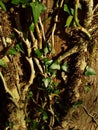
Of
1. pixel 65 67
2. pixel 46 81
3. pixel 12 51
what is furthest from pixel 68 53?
pixel 12 51

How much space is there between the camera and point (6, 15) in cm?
151

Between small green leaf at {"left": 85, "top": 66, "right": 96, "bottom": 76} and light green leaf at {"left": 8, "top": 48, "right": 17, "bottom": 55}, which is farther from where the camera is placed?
small green leaf at {"left": 85, "top": 66, "right": 96, "bottom": 76}

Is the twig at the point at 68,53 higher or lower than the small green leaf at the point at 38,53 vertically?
lower

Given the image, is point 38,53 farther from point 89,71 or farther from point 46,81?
point 89,71

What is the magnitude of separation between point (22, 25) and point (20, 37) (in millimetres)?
59

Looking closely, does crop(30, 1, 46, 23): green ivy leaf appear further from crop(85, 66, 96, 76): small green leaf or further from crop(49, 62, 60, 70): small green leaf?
crop(85, 66, 96, 76): small green leaf

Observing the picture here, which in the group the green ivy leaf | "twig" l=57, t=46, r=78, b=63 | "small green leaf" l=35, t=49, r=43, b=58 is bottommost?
"twig" l=57, t=46, r=78, b=63

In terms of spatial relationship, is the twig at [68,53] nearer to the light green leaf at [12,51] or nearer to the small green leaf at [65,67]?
the small green leaf at [65,67]

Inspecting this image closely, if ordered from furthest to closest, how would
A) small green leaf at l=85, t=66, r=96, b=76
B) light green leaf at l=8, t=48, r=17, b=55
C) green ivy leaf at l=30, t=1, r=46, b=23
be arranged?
small green leaf at l=85, t=66, r=96, b=76
light green leaf at l=8, t=48, r=17, b=55
green ivy leaf at l=30, t=1, r=46, b=23

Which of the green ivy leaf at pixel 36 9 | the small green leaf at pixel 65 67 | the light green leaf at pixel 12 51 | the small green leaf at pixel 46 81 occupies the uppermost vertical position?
the green ivy leaf at pixel 36 9

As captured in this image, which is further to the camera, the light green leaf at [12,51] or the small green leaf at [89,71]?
the small green leaf at [89,71]

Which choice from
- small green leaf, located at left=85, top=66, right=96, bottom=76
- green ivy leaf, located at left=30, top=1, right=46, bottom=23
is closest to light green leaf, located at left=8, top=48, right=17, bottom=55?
green ivy leaf, located at left=30, top=1, right=46, bottom=23

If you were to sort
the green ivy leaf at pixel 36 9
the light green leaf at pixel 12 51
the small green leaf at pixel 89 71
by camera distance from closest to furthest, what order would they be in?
the green ivy leaf at pixel 36 9 → the light green leaf at pixel 12 51 → the small green leaf at pixel 89 71

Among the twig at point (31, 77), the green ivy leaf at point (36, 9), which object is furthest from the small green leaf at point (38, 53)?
the green ivy leaf at point (36, 9)
